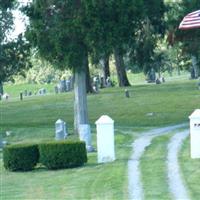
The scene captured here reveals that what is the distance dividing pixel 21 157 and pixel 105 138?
2197mm

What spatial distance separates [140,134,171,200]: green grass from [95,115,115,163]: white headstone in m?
0.89

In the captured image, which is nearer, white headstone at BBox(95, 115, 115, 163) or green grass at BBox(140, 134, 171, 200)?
green grass at BBox(140, 134, 171, 200)

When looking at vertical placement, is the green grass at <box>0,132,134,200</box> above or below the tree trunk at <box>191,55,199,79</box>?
below

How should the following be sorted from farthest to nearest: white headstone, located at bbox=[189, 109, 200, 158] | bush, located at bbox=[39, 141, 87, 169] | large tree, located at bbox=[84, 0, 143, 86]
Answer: large tree, located at bbox=[84, 0, 143, 86] → bush, located at bbox=[39, 141, 87, 169] → white headstone, located at bbox=[189, 109, 200, 158]

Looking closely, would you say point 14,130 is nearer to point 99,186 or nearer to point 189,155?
point 189,155

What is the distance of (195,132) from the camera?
55.7ft

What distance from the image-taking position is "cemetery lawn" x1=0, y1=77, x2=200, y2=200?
14.4 meters

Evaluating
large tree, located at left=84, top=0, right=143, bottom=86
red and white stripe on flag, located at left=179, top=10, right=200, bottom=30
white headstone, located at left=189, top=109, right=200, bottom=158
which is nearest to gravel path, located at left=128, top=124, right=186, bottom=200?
white headstone, located at left=189, top=109, right=200, bottom=158

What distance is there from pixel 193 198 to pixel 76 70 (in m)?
14.2

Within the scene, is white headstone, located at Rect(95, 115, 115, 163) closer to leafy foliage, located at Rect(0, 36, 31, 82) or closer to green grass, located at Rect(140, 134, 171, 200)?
green grass, located at Rect(140, 134, 171, 200)

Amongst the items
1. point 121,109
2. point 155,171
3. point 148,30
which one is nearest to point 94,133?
point 148,30

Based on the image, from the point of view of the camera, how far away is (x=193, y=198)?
1227 centimetres

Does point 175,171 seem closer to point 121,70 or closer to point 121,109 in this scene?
point 121,109

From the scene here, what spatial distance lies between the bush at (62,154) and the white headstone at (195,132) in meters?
2.73
